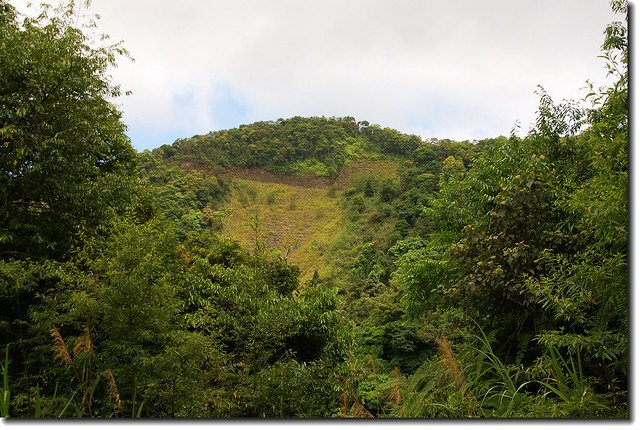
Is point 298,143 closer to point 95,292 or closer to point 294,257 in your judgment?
point 294,257

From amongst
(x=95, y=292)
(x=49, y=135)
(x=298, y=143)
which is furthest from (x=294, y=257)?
(x=95, y=292)

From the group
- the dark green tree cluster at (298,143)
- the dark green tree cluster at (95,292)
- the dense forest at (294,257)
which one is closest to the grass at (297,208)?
the dense forest at (294,257)

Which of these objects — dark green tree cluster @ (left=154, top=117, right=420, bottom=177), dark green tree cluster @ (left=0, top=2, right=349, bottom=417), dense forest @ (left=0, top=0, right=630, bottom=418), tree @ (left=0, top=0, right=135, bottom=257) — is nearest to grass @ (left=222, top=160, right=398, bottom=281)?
dense forest @ (left=0, top=0, right=630, bottom=418)

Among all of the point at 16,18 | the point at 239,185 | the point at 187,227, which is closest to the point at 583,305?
the point at 239,185

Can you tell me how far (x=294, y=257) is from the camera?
29.1 ft

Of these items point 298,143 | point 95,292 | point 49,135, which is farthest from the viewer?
point 298,143

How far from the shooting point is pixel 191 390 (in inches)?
152

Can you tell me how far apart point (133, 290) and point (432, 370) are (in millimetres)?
2348

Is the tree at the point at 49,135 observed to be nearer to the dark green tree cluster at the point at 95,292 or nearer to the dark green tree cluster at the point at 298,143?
the dark green tree cluster at the point at 95,292

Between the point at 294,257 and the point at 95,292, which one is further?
the point at 294,257

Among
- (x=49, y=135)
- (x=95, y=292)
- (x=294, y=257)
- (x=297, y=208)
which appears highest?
(x=49, y=135)

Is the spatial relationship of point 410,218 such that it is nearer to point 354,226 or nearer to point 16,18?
Result: point 354,226

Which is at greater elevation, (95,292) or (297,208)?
(297,208)

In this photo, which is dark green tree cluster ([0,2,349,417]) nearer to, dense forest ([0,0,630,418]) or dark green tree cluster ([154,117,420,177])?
dense forest ([0,0,630,418])
